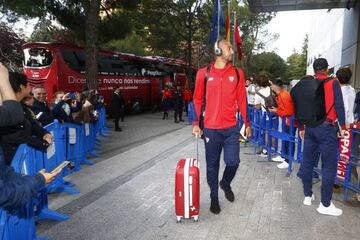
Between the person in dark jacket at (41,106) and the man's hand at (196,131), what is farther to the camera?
the person in dark jacket at (41,106)

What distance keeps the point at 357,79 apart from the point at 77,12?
10.9 metres

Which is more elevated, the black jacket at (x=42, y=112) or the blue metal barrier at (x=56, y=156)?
the black jacket at (x=42, y=112)

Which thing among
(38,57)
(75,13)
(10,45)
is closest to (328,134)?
(75,13)

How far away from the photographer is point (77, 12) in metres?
14.2

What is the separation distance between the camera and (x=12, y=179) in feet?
7.07

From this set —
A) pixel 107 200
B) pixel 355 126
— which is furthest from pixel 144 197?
pixel 355 126

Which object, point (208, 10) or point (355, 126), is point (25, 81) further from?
point (208, 10)

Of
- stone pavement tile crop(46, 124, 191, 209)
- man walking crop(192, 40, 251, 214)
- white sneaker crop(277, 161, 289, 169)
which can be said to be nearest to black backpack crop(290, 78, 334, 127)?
man walking crop(192, 40, 251, 214)

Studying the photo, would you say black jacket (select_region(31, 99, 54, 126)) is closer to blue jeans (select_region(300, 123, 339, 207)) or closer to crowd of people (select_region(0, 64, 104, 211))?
crowd of people (select_region(0, 64, 104, 211))

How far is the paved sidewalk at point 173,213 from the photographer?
3.78m

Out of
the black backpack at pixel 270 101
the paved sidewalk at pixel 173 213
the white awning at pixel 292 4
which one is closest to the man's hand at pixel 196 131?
the paved sidewalk at pixel 173 213

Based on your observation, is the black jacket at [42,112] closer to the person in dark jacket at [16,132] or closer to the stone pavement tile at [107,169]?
the stone pavement tile at [107,169]

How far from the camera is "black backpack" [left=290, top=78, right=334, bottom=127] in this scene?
4.23 metres

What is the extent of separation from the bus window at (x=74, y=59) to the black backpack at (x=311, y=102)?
13207 millimetres
